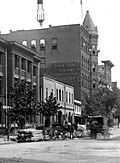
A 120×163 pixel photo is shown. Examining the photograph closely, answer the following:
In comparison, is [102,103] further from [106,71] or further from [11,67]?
[106,71]

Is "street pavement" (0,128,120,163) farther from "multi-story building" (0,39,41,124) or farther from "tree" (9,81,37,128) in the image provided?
"multi-story building" (0,39,41,124)

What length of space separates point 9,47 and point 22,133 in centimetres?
1904

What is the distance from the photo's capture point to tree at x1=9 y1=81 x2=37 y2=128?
44459 millimetres

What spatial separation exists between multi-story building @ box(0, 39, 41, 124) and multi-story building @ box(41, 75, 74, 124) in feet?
19.5

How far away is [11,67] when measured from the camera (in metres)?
51.2

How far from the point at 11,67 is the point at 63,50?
110 feet

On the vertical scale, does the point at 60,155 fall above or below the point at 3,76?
below

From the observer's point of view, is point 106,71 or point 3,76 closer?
point 3,76

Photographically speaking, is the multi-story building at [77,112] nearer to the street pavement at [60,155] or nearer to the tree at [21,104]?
the tree at [21,104]

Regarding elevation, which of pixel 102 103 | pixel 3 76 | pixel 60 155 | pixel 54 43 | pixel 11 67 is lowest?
pixel 60 155

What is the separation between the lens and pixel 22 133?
114ft

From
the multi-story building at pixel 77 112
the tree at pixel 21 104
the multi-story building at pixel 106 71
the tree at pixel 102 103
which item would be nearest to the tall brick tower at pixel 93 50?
the multi-story building at pixel 77 112

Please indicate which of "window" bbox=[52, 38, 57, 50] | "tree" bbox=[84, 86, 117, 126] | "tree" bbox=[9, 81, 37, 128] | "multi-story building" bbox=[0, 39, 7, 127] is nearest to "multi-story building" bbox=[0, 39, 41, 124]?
"multi-story building" bbox=[0, 39, 7, 127]

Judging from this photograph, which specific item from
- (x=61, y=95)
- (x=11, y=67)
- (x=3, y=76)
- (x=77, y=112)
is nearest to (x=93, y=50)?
(x=77, y=112)
